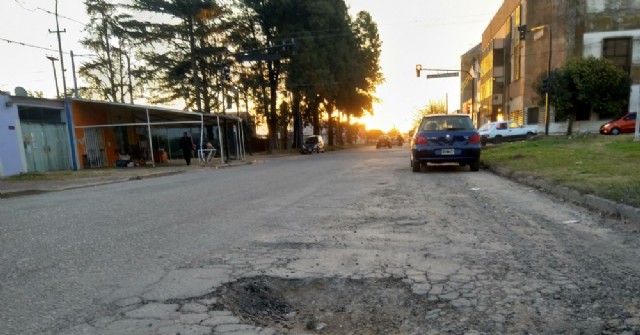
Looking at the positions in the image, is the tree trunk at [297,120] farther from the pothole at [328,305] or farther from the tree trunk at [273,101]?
the pothole at [328,305]

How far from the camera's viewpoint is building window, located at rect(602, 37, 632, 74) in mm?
31375

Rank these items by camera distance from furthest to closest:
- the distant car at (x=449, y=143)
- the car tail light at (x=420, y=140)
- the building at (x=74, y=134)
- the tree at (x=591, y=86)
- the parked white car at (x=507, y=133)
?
the parked white car at (x=507, y=133) → the tree at (x=591, y=86) → the building at (x=74, y=134) → the car tail light at (x=420, y=140) → the distant car at (x=449, y=143)

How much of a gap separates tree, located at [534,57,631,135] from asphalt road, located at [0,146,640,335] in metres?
26.8

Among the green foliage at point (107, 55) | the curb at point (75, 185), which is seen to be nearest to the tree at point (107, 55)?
the green foliage at point (107, 55)

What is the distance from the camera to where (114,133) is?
24609mm

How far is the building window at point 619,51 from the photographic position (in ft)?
103

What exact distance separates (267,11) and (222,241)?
112ft

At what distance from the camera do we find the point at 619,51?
31562 millimetres

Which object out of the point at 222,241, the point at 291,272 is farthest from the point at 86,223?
the point at 291,272

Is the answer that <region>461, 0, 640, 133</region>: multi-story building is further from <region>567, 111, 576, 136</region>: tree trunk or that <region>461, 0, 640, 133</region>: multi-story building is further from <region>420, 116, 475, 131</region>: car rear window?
<region>420, 116, 475, 131</region>: car rear window

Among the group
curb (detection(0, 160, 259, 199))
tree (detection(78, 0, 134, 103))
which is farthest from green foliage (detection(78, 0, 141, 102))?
curb (detection(0, 160, 259, 199))

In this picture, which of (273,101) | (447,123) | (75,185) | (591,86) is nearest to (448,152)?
(447,123)

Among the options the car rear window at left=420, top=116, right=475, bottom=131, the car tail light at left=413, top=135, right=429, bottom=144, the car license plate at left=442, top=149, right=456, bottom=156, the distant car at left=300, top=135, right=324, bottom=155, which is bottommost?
the distant car at left=300, top=135, right=324, bottom=155

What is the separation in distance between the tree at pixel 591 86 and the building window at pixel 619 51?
3.13m
